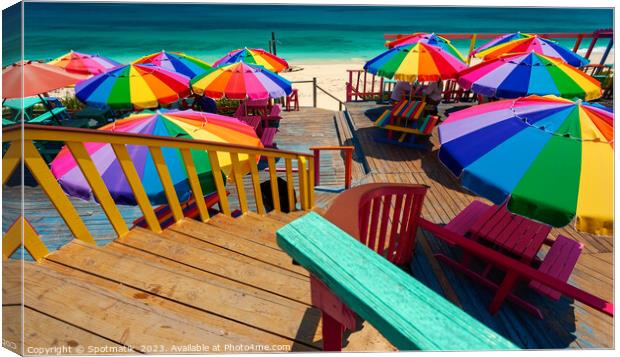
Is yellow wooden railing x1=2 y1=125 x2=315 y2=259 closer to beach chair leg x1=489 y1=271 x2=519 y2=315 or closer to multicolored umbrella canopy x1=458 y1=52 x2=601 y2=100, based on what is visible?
beach chair leg x1=489 y1=271 x2=519 y2=315

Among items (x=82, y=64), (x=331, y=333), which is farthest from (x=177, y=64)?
(x=331, y=333)

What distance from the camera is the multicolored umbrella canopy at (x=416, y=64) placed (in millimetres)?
6805

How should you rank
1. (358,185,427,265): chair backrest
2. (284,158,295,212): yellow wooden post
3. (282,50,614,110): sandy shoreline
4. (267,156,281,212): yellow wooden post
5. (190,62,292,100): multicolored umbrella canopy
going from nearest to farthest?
(358,185,427,265): chair backrest → (267,156,281,212): yellow wooden post → (284,158,295,212): yellow wooden post → (190,62,292,100): multicolored umbrella canopy → (282,50,614,110): sandy shoreline

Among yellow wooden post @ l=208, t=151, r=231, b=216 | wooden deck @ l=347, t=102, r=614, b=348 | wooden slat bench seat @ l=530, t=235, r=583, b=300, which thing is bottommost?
wooden deck @ l=347, t=102, r=614, b=348

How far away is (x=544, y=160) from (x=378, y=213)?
49.1 inches

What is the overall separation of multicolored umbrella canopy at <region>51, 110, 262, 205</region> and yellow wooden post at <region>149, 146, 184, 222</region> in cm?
28

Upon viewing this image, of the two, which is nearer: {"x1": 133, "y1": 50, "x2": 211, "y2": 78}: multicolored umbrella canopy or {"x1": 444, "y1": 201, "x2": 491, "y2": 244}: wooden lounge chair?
{"x1": 444, "y1": 201, "x2": 491, "y2": 244}: wooden lounge chair

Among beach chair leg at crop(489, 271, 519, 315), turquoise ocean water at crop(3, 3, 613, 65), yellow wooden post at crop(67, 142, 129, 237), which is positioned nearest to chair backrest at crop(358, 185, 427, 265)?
beach chair leg at crop(489, 271, 519, 315)

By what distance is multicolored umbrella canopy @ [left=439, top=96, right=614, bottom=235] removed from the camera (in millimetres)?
2066

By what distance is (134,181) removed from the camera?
2.61m

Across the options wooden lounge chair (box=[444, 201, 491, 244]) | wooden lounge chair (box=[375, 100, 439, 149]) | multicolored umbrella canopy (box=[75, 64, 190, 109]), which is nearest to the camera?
wooden lounge chair (box=[444, 201, 491, 244])

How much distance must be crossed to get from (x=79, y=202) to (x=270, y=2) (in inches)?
194

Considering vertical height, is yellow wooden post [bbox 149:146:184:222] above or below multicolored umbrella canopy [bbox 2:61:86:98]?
below

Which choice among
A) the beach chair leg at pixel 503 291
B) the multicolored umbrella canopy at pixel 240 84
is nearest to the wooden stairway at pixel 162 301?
the beach chair leg at pixel 503 291
